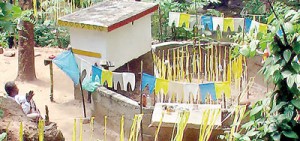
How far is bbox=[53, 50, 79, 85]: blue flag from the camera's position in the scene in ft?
25.9

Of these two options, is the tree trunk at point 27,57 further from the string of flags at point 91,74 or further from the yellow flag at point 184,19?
the yellow flag at point 184,19

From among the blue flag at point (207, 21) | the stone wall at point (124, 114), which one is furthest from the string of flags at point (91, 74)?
the blue flag at point (207, 21)

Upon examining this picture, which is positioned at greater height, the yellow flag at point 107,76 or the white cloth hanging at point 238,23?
the white cloth hanging at point 238,23

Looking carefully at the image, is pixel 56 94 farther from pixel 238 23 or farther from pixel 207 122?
pixel 207 122

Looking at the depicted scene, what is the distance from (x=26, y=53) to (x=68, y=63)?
170 cm

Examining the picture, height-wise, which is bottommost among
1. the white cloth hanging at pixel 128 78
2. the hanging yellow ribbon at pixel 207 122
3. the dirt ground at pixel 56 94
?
the dirt ground at pixel 56 94

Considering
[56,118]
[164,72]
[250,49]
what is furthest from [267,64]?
[56,118]

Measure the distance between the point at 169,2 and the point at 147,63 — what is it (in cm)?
198

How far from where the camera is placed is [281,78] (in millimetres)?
3537

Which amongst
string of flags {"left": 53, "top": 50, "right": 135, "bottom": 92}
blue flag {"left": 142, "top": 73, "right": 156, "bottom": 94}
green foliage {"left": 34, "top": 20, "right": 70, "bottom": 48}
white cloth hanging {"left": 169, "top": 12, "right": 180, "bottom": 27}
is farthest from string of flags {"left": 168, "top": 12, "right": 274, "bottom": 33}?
green foliage {"left": 34, "top": 20, "right": 70, "bottom": 48}

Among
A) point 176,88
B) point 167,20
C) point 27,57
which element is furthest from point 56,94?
point 167,20

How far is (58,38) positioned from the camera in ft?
38.6

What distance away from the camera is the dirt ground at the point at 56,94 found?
7696 mm

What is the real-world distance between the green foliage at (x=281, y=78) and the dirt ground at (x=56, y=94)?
163 inches
